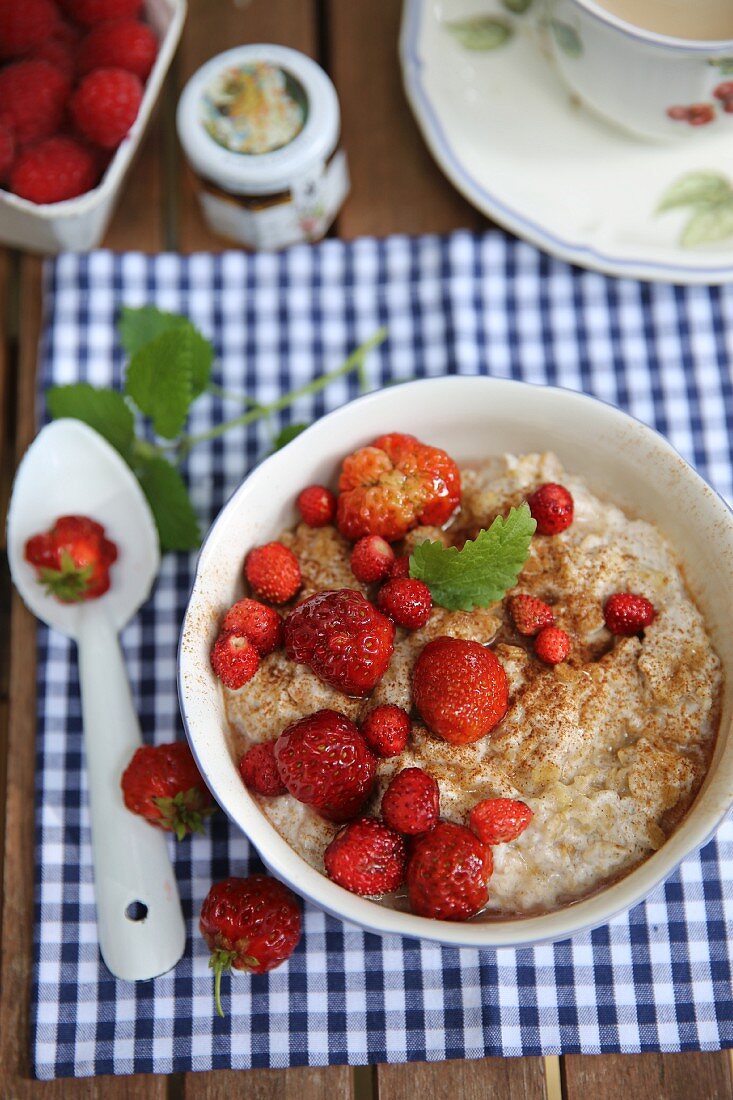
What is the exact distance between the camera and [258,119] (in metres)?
1.40

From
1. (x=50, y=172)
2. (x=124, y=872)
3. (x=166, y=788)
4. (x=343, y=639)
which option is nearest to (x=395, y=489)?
(x=343, y=639)

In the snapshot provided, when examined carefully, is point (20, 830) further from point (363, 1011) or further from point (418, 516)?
point (418, 516)

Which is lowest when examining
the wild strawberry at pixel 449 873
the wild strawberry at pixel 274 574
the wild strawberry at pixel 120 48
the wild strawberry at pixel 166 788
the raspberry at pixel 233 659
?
the wild strawberry at pixel 166 788

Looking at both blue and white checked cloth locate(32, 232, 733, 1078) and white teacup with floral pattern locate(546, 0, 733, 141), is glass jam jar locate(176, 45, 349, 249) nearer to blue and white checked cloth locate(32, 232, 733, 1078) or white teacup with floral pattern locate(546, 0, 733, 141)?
blue and white checked cloth locate(32, 232, 733, 1078)

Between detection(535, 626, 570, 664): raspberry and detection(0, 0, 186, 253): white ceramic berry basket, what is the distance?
807 mm

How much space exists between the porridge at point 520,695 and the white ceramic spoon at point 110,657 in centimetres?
20

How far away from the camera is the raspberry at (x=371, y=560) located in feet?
3.73

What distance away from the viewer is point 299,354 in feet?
4.84

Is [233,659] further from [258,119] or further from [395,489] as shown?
[258,119]

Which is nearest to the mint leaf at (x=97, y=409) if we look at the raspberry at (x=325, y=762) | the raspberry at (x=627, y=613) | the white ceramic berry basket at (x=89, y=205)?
the white ceramic berry basket at (x=89, y=205)

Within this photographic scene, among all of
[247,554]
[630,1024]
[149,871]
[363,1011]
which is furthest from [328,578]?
[630,1024]

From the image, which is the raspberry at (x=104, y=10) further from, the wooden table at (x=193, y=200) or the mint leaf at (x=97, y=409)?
the mint leaf at (x=97, y=409)

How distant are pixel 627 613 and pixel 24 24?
110 cm

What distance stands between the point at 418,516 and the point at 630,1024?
24.6 inches
